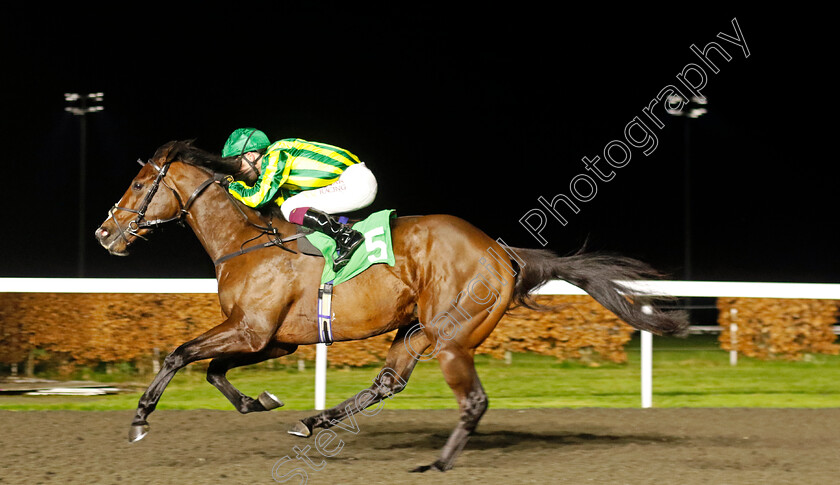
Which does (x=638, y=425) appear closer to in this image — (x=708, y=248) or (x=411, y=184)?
(x=708, y=248)

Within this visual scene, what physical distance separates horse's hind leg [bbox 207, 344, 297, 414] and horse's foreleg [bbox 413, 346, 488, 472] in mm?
872

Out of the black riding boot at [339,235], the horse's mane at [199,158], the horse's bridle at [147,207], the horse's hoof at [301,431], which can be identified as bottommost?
the horse's hoof at [301,431]

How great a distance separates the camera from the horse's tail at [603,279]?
4.34 meters

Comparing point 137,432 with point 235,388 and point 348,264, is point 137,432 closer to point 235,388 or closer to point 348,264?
point 235,388

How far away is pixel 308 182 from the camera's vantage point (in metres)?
4.20

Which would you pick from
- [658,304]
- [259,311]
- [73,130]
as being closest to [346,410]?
[259,311]

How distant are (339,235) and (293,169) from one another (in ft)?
1.38

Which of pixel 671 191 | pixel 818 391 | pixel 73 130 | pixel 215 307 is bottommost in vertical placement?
pixel 818 391

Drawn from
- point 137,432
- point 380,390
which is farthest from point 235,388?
point 380,390

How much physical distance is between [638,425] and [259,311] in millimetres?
2564

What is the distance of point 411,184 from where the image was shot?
35.5m

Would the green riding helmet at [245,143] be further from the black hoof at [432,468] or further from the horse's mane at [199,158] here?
the black hoof at [432,468]

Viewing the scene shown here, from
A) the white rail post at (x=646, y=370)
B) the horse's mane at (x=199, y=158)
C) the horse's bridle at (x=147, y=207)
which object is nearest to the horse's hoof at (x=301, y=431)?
the horse's bridle at (x=147, y=207)

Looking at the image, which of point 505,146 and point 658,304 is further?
point 505,146
